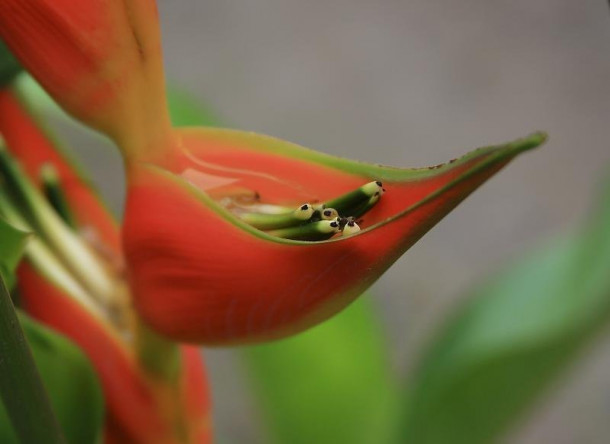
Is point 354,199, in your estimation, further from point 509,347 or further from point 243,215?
point 509,347

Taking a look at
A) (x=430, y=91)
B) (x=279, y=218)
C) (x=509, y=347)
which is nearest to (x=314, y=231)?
(x=279, y=218)

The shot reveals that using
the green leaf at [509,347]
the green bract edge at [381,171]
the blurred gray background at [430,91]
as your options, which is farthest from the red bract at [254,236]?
the blurred gray background at [430,91]

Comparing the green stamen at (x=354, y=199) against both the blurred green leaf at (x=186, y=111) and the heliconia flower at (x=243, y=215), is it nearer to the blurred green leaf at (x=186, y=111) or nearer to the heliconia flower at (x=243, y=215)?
the heliconia flower at (x=243, y=215)

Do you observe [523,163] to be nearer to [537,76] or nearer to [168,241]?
[537,76]

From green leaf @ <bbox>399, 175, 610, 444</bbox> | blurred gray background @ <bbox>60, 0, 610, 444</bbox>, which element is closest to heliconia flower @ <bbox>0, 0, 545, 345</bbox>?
green leaf @ <bbox>399, 175, 610, 444</bbox>

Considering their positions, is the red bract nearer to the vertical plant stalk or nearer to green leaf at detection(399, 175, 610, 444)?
the vertical plant stalk
